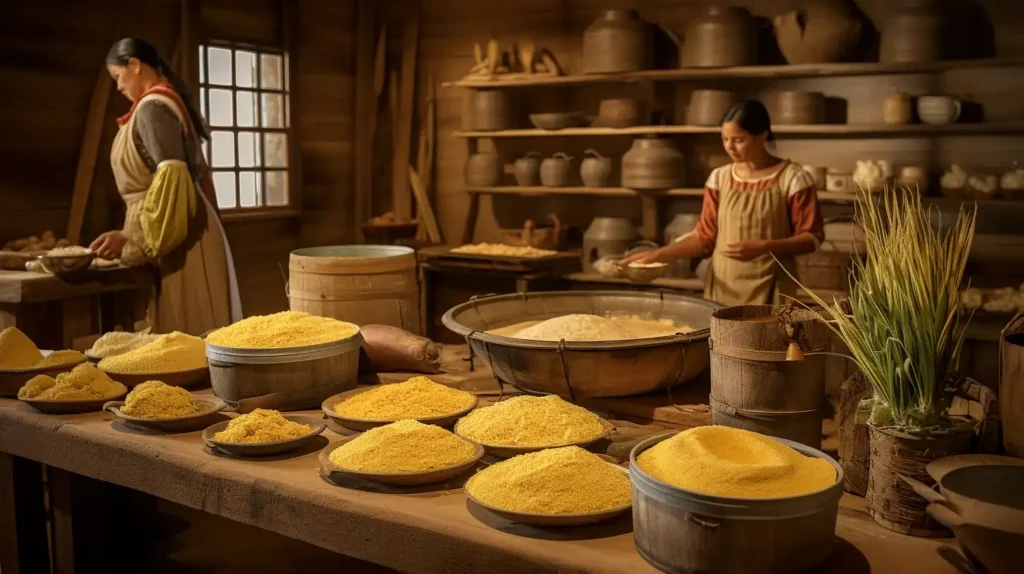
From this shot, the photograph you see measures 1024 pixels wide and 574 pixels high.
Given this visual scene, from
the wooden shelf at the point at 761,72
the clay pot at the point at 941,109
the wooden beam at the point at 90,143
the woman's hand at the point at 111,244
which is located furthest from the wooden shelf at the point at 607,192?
A: the woman's hand at the point at 111,244

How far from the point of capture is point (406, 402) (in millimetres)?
2270

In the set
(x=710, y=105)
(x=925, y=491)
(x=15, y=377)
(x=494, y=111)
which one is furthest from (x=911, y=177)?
(x=15, y=377)

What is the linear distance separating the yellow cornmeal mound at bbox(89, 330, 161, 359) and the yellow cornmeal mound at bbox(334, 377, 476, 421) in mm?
841

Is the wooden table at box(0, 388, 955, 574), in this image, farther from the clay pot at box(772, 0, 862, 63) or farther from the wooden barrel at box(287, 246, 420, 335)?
the clay pot at box(772, 0, 862, 63)

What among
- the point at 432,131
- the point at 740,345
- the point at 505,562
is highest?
the point at 432,131

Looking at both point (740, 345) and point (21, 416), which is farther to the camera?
point (21, 416)

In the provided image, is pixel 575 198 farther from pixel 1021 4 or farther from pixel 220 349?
pixel 220 349

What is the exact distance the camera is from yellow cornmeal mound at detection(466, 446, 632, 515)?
166 cm

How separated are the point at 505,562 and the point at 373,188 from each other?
6189 mm

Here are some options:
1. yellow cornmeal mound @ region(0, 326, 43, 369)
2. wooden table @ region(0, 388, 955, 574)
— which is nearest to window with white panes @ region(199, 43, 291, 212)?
yellow cornmeal mound @ region(0, 326, 43, 369)

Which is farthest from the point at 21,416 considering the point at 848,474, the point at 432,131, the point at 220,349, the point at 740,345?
the point at 432,131

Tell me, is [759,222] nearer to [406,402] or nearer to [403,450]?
[406,402]

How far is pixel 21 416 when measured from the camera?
96.9 inches

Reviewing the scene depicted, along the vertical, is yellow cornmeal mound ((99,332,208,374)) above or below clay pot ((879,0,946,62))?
below
